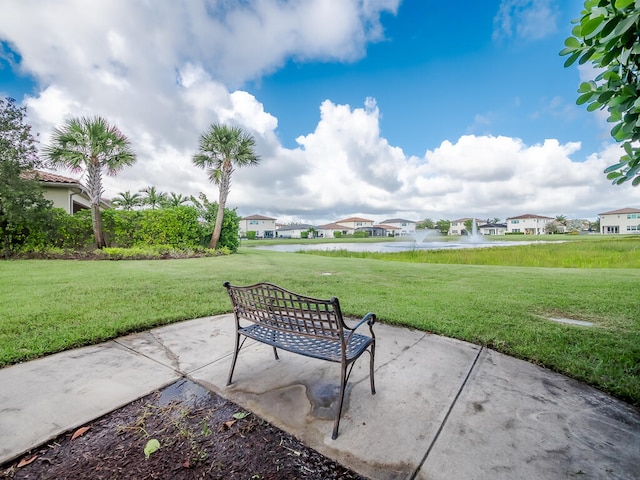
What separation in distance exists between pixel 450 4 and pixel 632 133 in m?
11.2

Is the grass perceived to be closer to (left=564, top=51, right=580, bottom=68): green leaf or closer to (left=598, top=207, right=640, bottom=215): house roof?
(left=564, top=51, right=580, bottom=68): green leaf

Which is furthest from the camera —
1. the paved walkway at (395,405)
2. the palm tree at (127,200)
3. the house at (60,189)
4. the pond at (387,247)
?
the palm tree at (127,200)

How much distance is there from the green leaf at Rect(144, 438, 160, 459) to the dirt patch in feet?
0.05

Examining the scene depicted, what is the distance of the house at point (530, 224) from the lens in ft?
296

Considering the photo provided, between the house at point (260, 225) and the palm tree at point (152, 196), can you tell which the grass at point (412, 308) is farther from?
the house at point (260, 225)

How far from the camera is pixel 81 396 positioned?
86.4 inches

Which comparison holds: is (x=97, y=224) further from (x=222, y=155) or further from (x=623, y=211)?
(x=623, y=211)

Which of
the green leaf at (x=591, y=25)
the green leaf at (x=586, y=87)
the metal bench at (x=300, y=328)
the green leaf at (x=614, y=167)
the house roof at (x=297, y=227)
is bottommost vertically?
the metal bench at (x=300, y=328)

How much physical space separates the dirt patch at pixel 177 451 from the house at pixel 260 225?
81.1 m

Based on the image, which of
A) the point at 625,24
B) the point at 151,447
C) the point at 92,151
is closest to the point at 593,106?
the point at 625,24

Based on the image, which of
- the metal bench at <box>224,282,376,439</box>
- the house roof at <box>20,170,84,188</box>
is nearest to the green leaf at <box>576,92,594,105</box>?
the metal bench at <box>224,282,376,439</box>

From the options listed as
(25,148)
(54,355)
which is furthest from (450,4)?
(25,148)

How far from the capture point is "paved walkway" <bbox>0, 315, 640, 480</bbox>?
1599 mm

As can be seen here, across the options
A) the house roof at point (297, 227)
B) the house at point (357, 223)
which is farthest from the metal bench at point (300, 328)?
the house at point (357, 223)
